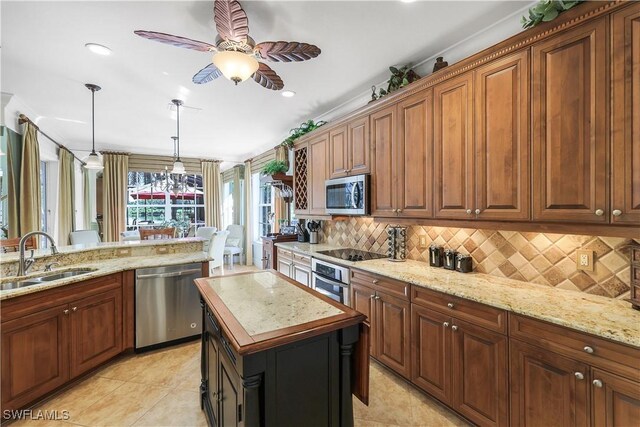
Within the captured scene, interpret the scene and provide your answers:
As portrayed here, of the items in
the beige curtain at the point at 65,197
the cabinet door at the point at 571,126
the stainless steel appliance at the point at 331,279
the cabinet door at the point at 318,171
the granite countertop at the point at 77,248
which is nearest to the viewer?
the cabinet door at the point at 571,126

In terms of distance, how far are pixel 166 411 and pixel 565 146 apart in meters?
3.26

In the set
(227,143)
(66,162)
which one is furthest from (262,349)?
(66,162)

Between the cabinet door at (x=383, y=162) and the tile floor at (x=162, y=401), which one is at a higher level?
the cabinet door at (x=383, y=162)

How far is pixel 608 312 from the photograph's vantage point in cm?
147

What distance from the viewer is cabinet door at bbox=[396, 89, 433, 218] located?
2391mm

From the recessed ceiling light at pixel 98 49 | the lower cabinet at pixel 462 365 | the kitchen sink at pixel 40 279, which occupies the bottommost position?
the lower cabinet at pixel 462 365

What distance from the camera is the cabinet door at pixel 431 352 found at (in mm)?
1989

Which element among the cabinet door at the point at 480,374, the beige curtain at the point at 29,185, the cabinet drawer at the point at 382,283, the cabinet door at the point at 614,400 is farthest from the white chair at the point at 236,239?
the cabinet door at the point at 614,400

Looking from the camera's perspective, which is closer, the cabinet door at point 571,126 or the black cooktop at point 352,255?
the cabinet door at point 571,126

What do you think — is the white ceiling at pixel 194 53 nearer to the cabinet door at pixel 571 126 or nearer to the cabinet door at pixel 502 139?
the cabinet door at pixel 502 139

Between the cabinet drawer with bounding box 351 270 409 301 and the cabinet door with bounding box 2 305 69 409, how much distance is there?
2528 mm

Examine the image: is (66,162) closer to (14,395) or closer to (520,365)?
(14,395)

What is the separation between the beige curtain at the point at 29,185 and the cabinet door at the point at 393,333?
15.6ft

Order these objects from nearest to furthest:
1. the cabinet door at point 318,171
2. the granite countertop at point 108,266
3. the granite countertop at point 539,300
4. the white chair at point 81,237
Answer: the granite countertop at point 539,300, the granite countertop at point 108,266, the cabinet door at point 318,171, the white chair at point 81,237
